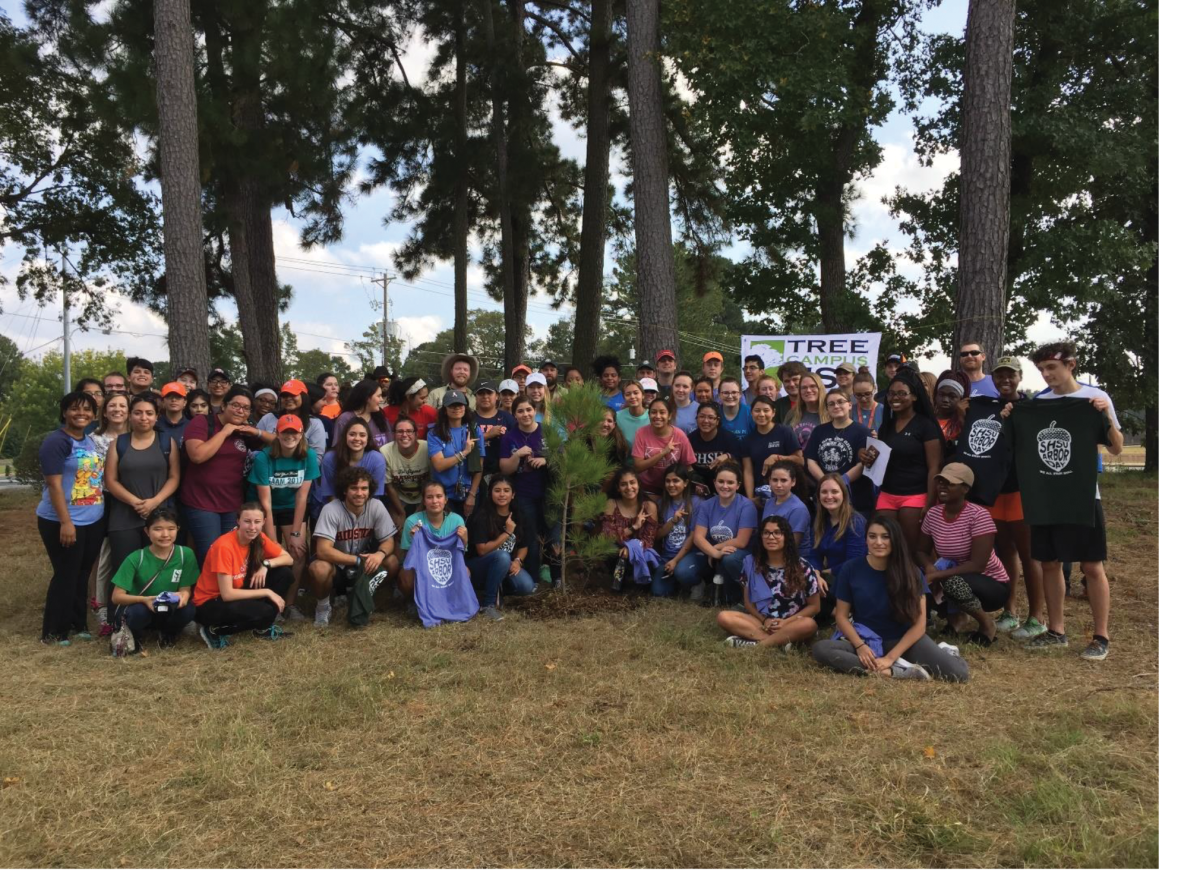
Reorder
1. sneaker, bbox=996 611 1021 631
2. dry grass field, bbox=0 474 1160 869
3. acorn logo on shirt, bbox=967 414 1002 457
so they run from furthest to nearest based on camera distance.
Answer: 1. sneaker, bbox=996 611 1021 631
2. acorn logo on shirt, bbox=967 414 1002 457
3. dry grass field, bbox=0 474 1160 869

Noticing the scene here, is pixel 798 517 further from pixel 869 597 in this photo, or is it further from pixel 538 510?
pixel 538 510

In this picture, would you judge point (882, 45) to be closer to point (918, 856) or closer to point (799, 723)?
point (799, 723)

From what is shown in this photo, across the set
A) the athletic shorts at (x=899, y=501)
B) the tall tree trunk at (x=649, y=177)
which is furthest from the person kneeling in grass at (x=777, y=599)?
the tall tree trunk at (x=649, y=177)

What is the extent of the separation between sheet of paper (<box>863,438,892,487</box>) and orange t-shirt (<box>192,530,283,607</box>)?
4.56 meters

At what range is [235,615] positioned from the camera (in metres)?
5.71

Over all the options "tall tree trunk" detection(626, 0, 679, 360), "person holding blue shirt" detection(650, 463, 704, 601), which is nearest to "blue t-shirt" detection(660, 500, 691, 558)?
"person holding blue shirt" detection(650, 463, 704, 601)

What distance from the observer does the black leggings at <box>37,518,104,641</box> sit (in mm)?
5891

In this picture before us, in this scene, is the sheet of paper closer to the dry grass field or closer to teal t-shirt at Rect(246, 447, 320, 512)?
the dry grass field

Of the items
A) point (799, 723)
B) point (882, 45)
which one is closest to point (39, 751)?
point (799, 723)

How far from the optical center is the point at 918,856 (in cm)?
288

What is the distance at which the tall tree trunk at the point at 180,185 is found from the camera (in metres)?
8.97

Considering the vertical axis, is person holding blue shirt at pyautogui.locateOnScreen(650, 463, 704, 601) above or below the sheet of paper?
below

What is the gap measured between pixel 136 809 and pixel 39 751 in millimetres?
1042

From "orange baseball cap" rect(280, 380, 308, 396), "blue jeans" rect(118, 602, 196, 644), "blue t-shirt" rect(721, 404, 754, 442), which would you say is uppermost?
"orange baseball cap" rect(280, 380, 308, 396)
